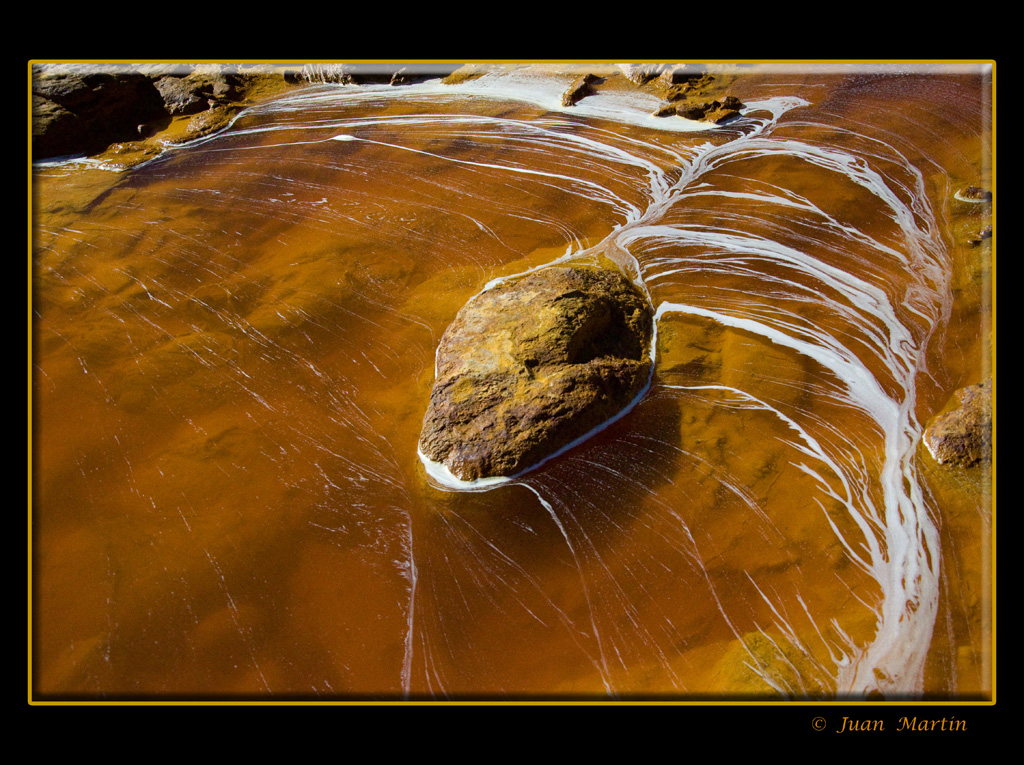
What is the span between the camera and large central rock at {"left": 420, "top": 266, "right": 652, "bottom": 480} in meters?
2.80

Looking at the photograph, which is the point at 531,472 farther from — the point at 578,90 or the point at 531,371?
the point at 578,90

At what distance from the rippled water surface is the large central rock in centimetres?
12

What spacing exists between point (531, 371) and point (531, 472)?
1.59 feet

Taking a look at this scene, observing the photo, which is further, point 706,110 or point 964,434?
point 706,110

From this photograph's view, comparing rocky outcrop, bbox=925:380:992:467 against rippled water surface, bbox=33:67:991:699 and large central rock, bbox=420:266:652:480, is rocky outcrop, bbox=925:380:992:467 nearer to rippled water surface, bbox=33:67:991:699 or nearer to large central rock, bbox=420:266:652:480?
rippled water surface, bbox=33:67:991:699

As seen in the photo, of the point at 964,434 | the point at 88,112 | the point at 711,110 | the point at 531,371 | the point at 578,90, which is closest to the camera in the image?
the point at 964,434

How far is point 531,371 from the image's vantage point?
117 inches

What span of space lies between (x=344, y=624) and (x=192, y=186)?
146 inches

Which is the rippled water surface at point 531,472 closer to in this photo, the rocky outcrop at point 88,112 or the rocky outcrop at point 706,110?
the rocky outcrop at point 706,110

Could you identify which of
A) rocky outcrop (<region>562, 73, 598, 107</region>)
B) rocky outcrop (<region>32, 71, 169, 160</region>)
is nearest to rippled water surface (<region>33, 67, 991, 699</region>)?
rocky outcrop (<region>32, 71, 169, 160</region>)

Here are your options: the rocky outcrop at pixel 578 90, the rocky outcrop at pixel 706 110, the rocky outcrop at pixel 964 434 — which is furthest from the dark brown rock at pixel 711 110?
the rocky outcrop at pixel 964 434

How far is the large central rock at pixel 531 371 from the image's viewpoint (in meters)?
2.80

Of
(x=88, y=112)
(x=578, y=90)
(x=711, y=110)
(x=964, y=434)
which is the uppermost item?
(x=88, y=112)

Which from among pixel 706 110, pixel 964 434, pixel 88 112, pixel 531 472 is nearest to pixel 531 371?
pixel 531 472
